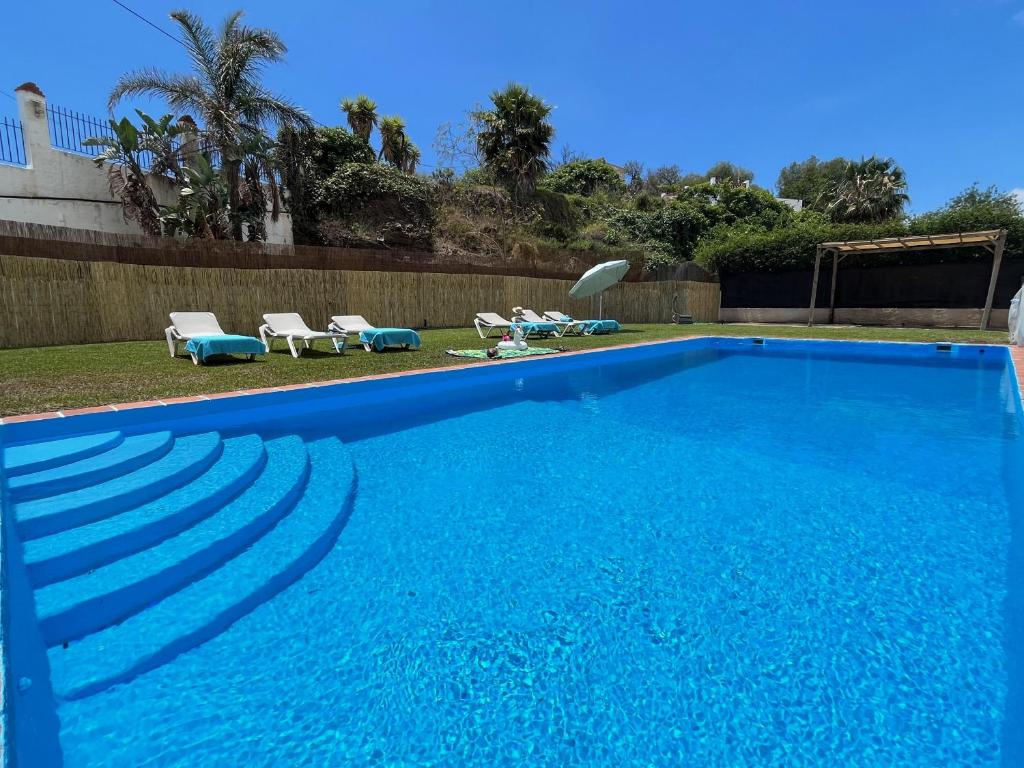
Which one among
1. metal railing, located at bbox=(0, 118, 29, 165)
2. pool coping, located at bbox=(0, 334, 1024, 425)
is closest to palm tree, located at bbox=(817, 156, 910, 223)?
pool coping, located at bbox=(0, 334, 1024, 425)

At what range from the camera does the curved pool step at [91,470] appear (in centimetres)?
252

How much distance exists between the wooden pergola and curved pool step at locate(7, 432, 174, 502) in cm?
1751

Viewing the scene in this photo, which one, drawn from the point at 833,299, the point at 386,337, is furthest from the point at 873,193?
the point at 386,337

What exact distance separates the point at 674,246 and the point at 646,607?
993 inches

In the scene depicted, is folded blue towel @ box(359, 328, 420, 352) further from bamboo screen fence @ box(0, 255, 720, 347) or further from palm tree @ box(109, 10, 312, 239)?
palm tree @ box(109, 10, 312, 239)

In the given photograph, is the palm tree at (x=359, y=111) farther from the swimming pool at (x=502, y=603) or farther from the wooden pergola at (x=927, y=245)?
the swimming pool at (x=502, y=603)

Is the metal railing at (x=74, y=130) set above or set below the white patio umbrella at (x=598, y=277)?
above

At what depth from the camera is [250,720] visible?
1.59 m


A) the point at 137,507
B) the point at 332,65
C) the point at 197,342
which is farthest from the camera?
the point at 332,65

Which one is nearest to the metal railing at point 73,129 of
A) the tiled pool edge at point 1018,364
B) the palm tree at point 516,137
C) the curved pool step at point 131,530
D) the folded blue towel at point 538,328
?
the folded blue towel at point 538,328

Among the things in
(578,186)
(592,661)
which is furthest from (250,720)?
(578,186)

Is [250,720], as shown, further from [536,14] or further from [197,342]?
[536,14]

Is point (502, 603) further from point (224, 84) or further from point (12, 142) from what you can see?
point (12, 142)

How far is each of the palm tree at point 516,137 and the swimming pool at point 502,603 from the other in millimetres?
17877
